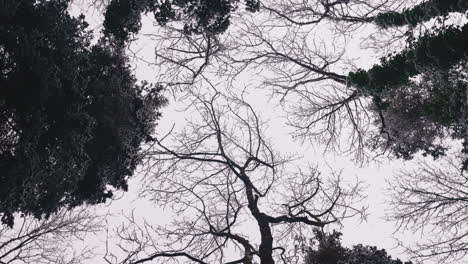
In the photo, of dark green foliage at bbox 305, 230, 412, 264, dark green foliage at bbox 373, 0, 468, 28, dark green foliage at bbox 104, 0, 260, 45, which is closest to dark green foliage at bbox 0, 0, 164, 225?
dark green foliage at bbox 104, 0, 260, 45

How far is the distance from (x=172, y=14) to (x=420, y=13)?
6612 millimetres

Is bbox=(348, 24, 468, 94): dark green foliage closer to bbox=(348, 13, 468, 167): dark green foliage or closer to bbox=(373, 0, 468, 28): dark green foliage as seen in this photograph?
bbox=(348, 13, 468, 167): dark green foliage

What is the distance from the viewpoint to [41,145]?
6.47m

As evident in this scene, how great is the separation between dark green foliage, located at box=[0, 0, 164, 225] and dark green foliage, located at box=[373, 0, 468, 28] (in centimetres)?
761

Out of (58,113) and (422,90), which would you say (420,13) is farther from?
(58,113)

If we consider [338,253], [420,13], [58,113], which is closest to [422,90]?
[420,13]

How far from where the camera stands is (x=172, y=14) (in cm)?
889

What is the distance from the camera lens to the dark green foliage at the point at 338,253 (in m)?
8.56

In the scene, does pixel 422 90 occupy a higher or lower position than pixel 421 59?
higher

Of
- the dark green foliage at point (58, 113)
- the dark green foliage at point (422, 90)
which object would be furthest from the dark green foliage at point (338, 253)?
the dark green foliage at point (58, 113)

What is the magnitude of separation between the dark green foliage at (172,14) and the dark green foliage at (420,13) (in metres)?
3.87

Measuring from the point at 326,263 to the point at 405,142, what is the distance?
4.97 m

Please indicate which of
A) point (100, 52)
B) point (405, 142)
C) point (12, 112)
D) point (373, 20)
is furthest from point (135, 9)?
point (405, 142)

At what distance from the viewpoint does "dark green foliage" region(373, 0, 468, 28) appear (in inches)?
295
